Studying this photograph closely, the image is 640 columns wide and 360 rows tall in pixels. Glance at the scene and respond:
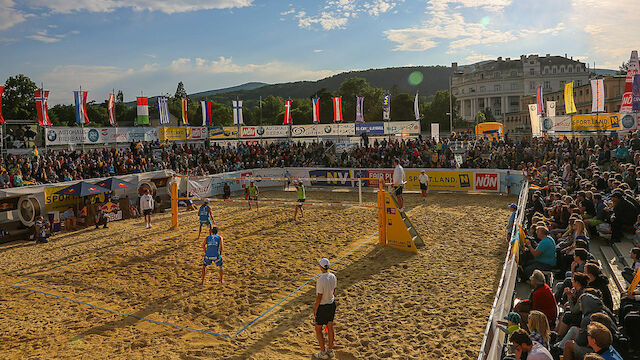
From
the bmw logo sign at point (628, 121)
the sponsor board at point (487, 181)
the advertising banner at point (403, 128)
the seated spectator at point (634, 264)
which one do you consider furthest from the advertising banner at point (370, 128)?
the seated spectator at point (634, 264)

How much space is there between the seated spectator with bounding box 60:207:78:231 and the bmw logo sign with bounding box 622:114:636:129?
3013cm

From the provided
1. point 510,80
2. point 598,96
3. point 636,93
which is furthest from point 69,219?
point 510,80

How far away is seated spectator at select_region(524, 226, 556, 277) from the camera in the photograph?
351 inches

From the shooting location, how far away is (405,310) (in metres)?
8.82

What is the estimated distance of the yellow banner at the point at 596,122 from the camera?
25.1 metres

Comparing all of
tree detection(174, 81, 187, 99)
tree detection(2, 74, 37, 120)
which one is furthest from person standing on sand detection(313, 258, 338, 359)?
tree detection(174, 81, 187, 99)

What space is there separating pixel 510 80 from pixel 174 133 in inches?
4065

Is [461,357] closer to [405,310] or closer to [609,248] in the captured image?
[405,310]

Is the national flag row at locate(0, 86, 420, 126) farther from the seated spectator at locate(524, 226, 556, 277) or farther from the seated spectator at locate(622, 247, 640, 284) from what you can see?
the seated spectator at locate(622, 247, 640, 284)

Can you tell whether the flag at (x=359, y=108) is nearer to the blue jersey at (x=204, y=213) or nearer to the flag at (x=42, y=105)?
the flag at (x=42, y=105)

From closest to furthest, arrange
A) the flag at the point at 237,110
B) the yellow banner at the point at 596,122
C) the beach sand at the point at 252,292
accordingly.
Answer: the beach sand at the point at 252,292 < the yellow banner at the point at 596,122 < the flag at the point at 237,110

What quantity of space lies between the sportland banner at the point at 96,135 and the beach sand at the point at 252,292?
1006 centimetres

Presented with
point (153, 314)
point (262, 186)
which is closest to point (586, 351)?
point (153, 314)

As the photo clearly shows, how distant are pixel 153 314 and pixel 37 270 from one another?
21.0 feet
